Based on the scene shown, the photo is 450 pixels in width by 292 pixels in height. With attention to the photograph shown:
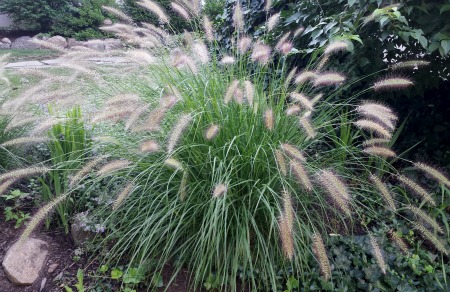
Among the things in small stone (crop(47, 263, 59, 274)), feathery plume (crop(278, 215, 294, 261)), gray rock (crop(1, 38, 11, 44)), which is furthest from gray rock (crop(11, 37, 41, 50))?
feathery plume (crop(278, 215, 294, 261))

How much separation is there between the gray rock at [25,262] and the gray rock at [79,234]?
0.19 meters

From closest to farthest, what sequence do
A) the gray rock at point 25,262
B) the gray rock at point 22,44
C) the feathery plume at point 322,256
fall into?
the feathery plume at point 322,256 < the gray rock at point 25,262 < the gray rock at point 22,44

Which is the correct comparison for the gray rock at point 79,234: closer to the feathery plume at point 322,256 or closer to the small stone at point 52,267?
the small stone at point 52,267

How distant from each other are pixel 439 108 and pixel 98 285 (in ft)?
10.3

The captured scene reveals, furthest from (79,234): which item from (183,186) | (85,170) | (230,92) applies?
(230,92)

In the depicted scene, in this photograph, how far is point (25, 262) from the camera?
8.24 feet

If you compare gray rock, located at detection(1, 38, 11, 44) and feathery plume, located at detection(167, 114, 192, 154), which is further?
gray rock, located at detection(1, 38, 11, 44)

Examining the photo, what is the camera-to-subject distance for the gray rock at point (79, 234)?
262 centimetres

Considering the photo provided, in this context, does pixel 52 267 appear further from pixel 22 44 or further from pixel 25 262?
pixel 22 44

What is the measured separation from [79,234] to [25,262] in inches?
13.4

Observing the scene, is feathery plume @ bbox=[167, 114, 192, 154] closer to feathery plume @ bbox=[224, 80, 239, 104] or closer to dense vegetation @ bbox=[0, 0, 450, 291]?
dense vegetation @ bbox=[0, 0, 450, 291]

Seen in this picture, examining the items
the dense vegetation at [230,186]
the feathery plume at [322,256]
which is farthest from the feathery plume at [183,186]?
the feathery plume at [322,256]

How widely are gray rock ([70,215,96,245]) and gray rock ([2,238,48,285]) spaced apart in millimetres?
191

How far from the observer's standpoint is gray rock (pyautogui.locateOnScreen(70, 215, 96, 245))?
2.62m
